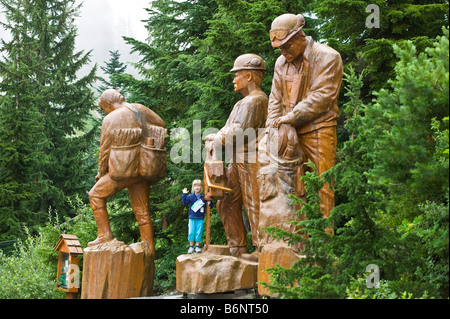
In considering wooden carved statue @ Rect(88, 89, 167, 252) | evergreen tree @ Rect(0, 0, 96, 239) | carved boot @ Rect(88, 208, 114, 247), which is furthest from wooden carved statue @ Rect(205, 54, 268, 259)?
evergreen tree @ Rect(0, 0, 96, 239)

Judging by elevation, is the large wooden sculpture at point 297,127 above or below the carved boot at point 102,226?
above

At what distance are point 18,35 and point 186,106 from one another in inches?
→ 387

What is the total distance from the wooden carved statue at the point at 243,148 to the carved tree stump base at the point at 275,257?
1.06 metres

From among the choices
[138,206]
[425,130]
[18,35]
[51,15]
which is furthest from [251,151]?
[51,15]

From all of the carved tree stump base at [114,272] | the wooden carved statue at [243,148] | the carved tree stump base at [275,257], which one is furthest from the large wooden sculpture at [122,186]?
the carved tree stump base at [275,257]

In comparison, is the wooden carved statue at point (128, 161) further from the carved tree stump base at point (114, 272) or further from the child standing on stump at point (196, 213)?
the child standing on stump at point (196, 213)

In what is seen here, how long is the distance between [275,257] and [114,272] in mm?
3216

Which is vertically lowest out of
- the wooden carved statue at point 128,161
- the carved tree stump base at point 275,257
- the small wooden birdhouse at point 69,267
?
the small wooden birdhouse at point 69,267

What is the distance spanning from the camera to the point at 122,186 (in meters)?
10.7

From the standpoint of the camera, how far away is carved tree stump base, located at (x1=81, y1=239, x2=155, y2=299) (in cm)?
1012

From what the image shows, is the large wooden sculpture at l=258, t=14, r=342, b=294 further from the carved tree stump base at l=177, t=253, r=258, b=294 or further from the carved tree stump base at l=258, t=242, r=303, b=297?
the carved tree stump base at l=177, t=253, r=258, b=294

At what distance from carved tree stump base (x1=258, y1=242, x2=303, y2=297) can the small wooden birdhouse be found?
4.41 m

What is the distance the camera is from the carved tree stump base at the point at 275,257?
7.96 m

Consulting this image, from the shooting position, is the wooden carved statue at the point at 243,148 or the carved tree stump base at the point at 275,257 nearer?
the carved tree stump base at the point at 275,257
